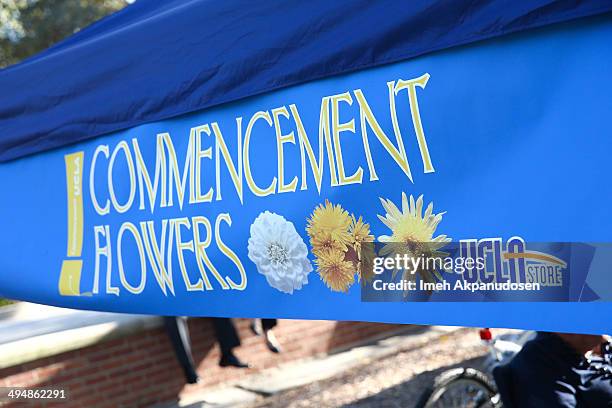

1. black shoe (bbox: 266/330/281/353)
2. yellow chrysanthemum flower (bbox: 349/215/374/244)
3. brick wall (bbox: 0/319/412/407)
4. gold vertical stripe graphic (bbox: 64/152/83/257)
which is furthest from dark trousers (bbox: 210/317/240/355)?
yellow chrysanthemum flower (bbox: 349/215/374/244)

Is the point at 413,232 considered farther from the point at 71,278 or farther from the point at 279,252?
the point at 71,278

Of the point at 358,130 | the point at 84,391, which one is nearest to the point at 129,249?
the point at 358,130

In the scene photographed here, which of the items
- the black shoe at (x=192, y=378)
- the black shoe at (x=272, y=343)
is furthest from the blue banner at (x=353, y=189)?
the black shoe at (x=272, y=343)

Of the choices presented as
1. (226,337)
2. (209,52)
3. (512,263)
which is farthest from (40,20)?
Result: (512,263)

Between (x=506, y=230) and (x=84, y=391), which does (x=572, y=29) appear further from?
(x=84, y=391)

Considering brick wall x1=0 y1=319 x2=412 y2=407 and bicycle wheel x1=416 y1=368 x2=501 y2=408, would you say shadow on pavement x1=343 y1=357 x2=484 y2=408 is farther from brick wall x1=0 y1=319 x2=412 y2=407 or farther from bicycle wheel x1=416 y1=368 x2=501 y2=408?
bicycle wheel x1=416 y1=368 x2=501 y2=408

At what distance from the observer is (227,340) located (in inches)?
220

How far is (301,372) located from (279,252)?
3.85 metres

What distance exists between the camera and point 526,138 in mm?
1784

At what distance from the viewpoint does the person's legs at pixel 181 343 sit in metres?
5.20

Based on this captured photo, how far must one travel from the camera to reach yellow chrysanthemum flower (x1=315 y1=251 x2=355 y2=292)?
2121 mm

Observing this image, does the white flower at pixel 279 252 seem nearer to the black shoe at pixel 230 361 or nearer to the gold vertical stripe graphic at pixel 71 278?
the gold vertical stripe graphic at pixel 71 278

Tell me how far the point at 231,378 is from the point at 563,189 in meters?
4.42

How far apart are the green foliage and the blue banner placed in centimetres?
1405
